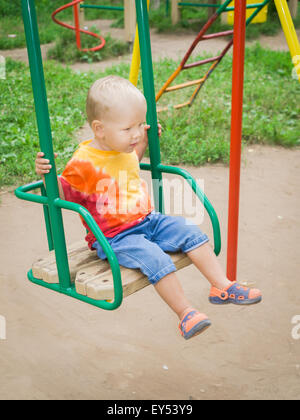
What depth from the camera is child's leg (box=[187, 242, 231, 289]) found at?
6.67ft

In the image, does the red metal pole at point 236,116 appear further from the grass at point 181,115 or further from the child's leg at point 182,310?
the grass at point 181,115

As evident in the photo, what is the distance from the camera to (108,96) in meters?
1.87

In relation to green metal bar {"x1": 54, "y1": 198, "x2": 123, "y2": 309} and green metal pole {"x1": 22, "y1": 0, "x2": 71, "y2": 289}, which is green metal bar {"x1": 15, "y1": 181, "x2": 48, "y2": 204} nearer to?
green metal pole {"x1": 22, "y1": 0, "x2": 71, "y2": 289}

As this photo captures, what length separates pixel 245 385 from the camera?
2461 mm

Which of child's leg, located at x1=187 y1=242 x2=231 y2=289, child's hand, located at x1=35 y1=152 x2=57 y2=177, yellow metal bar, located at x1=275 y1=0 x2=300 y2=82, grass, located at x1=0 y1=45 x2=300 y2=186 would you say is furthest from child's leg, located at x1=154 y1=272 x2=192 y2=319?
grass, located at x1=0 y1=45 x2=300 y2=186

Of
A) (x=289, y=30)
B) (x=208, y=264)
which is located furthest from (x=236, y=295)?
(x=289, y=30)

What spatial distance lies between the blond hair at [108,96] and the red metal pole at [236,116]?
14.1 inches

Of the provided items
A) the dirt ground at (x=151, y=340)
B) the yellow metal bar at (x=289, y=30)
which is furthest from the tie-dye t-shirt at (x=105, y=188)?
the yellow metal bar at (x=289, y=30)

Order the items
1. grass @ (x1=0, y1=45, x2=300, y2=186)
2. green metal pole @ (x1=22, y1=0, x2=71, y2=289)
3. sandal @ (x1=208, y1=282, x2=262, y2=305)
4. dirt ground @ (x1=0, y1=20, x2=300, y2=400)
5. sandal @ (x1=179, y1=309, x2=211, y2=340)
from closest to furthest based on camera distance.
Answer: green metal pole @ (x1=22, y1=0, x2=71, y2=289) → sandal @ (x1=179, y1=309, x2=211, y2=340) → sandal @ (x1=208, y1=282, x2=262, y2=305) → dirt ground @ (x1=0, y1=20, x2=300, y2=400) → grass @ (x1=0, y1=45, x2=300, y2=186)

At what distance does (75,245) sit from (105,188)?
0.32 m

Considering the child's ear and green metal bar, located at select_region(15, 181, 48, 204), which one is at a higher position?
the child's ear

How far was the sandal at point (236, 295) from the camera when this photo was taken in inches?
79.0
